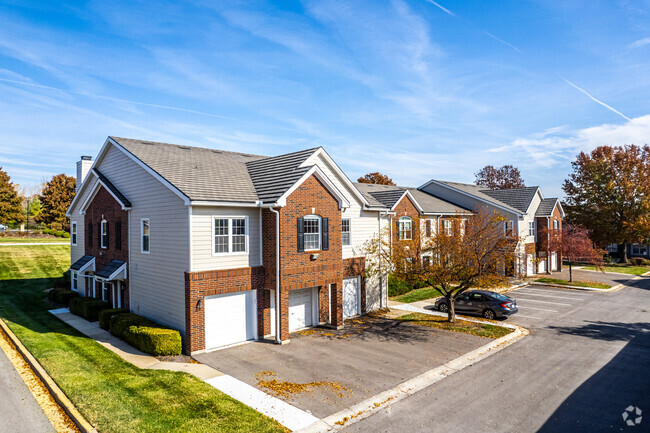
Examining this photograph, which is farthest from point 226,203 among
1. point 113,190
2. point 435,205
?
point 435,205

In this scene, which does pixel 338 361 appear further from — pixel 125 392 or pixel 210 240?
pixel 125 392

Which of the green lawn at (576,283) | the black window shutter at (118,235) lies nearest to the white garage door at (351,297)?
the black window shutter at (118,235)

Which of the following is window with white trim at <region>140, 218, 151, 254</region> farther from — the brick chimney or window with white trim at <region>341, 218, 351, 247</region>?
the brick chimney

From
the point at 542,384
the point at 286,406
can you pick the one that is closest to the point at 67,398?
the point at 286,406

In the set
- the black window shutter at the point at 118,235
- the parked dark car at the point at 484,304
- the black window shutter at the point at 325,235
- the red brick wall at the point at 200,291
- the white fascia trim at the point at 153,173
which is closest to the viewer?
the red brick wall at the point at 200,291

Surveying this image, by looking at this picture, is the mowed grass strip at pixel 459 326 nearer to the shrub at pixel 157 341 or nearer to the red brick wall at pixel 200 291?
the red brick wall at pixel 200 291
